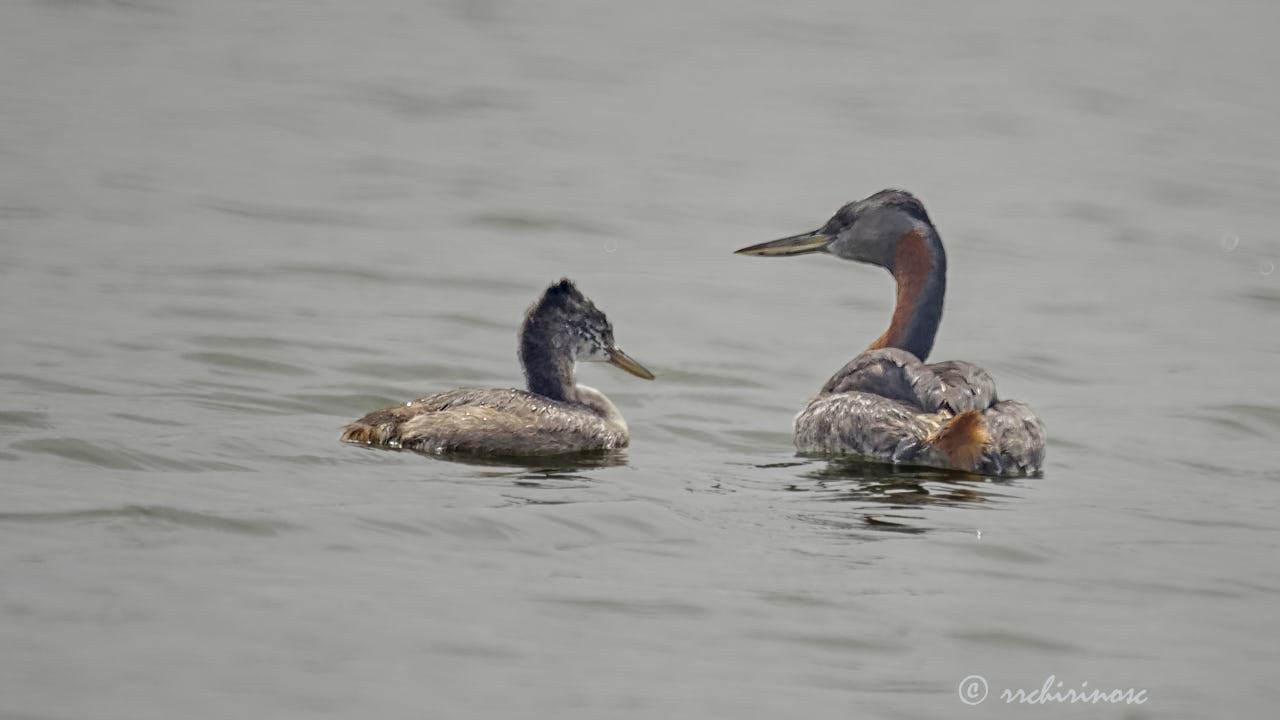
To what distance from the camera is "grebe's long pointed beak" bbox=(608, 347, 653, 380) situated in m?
9.90

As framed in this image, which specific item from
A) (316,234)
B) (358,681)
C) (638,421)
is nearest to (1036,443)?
(638,421)

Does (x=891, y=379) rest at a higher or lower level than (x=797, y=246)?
lower

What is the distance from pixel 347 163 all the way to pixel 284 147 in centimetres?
70

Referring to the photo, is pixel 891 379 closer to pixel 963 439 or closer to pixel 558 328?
pixel 963 439

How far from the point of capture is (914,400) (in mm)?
9508

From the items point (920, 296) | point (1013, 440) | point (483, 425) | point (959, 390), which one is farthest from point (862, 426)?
point (483, 425)

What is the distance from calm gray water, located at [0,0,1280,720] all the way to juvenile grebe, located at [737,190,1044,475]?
0.22 meters

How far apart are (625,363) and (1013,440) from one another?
1.96m

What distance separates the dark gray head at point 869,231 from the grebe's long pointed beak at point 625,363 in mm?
1213

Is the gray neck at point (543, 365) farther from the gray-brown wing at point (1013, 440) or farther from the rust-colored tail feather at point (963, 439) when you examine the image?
the gray-brown wing at point (1013, 440)

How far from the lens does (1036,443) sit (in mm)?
9406

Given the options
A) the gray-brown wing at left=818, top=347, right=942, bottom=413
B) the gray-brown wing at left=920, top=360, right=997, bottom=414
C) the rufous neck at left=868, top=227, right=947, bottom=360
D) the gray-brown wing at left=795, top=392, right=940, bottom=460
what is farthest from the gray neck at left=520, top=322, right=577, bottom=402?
the rufous neck at left=868, top=227, right=947, bottom=360

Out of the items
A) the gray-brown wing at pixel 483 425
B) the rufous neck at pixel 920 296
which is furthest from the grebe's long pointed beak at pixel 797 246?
the gray-brown wing at pixel 483 425

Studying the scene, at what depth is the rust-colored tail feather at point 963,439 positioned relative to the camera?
8.99m
